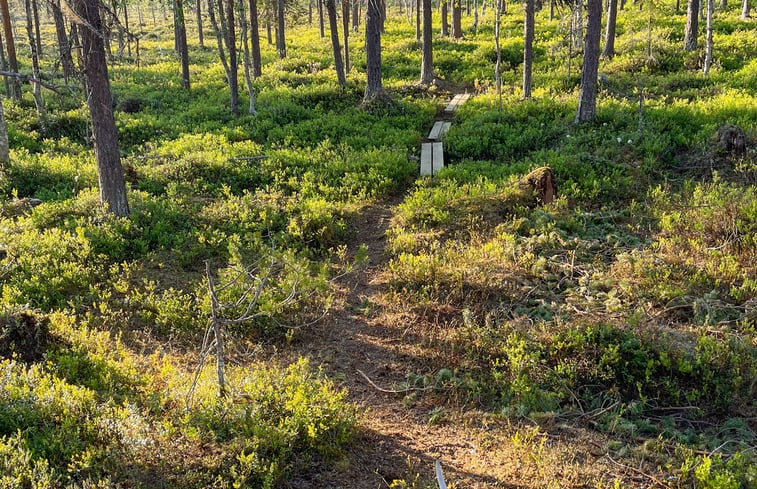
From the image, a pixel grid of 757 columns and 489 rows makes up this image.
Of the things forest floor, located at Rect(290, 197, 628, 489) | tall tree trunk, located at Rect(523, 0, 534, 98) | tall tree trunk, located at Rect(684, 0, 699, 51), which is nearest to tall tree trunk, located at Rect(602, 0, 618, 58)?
tall tree trunk, located at Rect(684, 0, 699, 51)

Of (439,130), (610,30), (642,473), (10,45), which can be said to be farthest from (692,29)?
(10,45)

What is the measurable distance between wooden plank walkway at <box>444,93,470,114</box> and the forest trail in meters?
11.9

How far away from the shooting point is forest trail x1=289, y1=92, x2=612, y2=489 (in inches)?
204

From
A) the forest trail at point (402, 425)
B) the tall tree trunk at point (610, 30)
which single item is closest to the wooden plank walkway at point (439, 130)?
the forest trail at point (402, 425)

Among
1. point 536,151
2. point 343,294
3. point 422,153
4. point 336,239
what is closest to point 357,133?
point 422,153

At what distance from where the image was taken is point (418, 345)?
7.51m

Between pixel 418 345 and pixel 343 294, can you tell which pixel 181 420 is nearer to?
pixel 418 345

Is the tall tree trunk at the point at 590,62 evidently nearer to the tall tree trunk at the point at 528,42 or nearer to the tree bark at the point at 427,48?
the tall tree trunk at the point at 528,42

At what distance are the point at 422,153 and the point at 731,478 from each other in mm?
11458

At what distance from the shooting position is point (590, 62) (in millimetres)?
14844

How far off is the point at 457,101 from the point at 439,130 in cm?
400

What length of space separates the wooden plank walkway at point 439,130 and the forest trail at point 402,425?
8.52 meters

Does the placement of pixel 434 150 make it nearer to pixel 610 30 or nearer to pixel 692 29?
pixel 610 30

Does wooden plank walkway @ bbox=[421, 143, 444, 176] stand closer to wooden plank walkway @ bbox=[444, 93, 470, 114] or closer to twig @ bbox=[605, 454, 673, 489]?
wooden plank walkway @ bbox=[444, 93, 470, 114]
